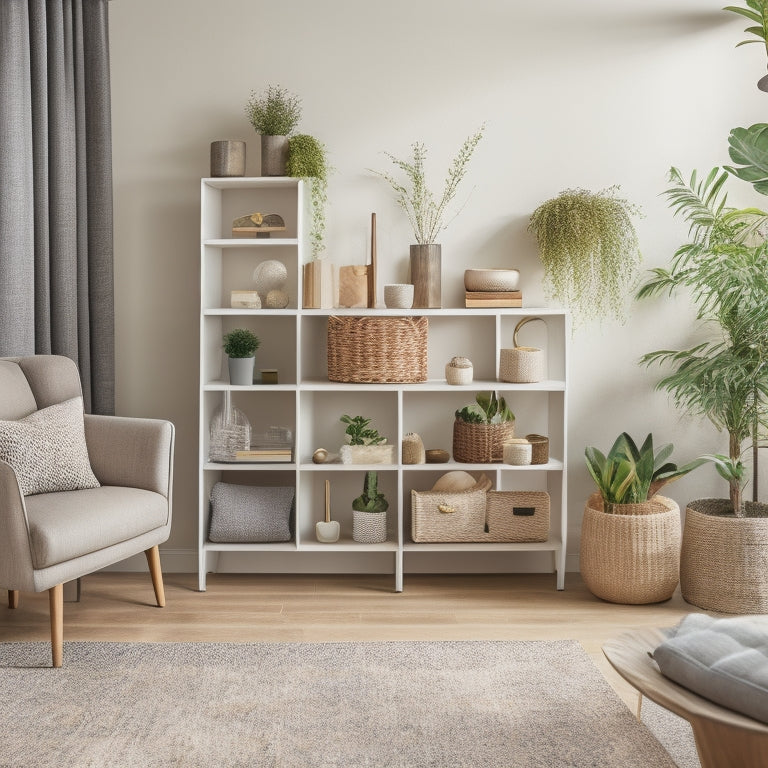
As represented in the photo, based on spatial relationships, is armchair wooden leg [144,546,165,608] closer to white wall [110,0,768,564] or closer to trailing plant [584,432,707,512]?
white wall [110,0,768,564]

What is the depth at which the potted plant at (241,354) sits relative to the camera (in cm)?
322

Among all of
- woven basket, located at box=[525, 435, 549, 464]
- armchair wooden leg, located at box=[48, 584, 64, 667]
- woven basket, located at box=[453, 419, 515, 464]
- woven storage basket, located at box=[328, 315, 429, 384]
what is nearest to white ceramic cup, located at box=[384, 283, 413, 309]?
woven storage basket, located at box=[328, 315, 429, 384]

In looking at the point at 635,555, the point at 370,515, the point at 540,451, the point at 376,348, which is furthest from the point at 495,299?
the point at 635,555

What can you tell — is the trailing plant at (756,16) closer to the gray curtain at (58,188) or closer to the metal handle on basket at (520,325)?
the metal handle on basket at (520,325)

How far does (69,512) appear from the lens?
2504mm

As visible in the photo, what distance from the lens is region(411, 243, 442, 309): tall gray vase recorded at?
10.9 feet

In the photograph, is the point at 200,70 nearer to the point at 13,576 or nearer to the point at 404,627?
the point at 13,576

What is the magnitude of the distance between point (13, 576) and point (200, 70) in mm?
2162

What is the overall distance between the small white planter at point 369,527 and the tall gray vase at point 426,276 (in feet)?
2.82

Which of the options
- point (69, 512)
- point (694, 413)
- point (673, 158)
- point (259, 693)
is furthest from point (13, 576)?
point (673, 158)

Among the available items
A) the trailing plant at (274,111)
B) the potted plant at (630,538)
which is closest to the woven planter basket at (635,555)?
the potted plant at (630,538)

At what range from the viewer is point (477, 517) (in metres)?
3.24

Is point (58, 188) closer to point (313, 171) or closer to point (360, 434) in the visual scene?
point (313, 171)

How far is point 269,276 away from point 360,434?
727 mm
